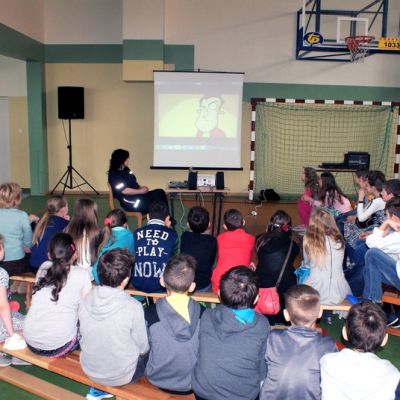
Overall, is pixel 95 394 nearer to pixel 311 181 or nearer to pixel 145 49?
pixel 311 181

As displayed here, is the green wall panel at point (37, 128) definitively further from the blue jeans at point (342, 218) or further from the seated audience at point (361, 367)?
the seated audience at point (361, 367)

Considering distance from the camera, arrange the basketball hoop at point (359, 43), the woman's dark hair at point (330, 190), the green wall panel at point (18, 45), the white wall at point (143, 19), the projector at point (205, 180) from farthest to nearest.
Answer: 1. the white wall at point (143, 19)
2. the green wall panel at point (18, 45)
3. the basketball hoop at point (359, 43)
4. the projector at point (205, 180)
5. the woman's dark hair at point (330, 190)

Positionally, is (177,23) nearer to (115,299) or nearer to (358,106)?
(358,106)

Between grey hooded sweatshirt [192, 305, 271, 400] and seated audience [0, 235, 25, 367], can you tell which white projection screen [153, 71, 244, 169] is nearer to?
seated audience [0, 235, 25, 367]

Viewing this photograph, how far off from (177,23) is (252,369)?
27.4ft

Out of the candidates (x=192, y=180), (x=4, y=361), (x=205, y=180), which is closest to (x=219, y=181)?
(x=205, y=180)

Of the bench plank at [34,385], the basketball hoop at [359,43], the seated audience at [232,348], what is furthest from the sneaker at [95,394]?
the basketball hoop at [359,43]

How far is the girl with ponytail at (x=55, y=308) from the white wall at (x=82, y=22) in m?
7.89

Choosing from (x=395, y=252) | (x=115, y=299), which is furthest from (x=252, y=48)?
(x=115, y=299)

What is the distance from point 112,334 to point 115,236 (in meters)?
1.41

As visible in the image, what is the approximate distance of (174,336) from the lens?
233 centimetres

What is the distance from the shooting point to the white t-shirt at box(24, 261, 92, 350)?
2605 mm

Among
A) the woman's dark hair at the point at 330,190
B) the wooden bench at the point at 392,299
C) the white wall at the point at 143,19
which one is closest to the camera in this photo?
the wooden bench at the point at 392,299

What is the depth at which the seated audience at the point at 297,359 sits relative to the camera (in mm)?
2047
